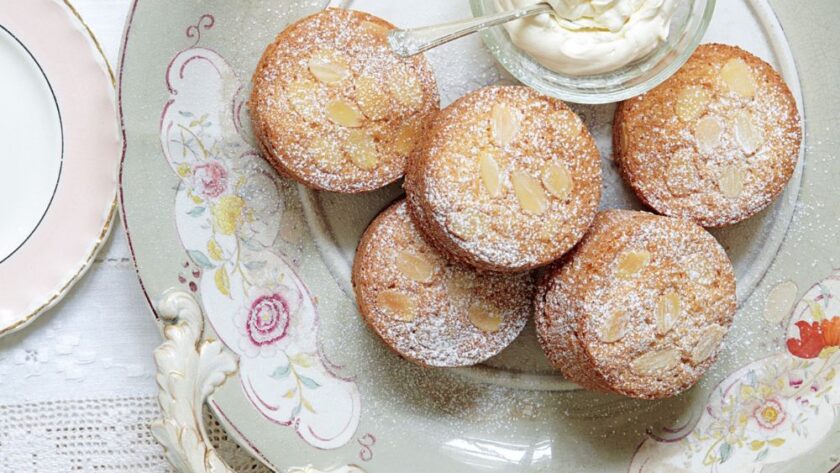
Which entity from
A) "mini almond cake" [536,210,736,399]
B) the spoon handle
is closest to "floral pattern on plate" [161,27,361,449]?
the spoon handle

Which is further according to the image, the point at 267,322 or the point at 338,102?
the point at 267,322

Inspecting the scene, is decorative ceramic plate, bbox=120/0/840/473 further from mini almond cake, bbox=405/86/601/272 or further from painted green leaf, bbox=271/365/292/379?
mini almond cake, bbox=405/86/601/272

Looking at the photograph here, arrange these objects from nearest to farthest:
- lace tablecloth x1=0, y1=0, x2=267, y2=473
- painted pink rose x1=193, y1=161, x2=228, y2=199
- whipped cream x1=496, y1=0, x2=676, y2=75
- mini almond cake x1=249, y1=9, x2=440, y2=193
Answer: whipped cream x1=496, y1=0, x2=676, y2=75, mini almond cake x1=249, y1=9, x2=440, y2=193, painted pink rose x1=193, y1=161, x2=228, y2=199, lace tablecloth x1=0, y1=0, x2=267, y2=473

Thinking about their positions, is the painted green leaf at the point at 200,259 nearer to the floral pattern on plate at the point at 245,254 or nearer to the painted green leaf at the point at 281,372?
the floral pattern on plate at the point at 245,254

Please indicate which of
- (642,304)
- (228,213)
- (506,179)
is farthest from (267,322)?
(642,304)

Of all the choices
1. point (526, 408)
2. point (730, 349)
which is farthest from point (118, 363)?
point (730, 349)

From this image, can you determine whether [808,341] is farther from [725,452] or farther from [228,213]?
[228,213]
